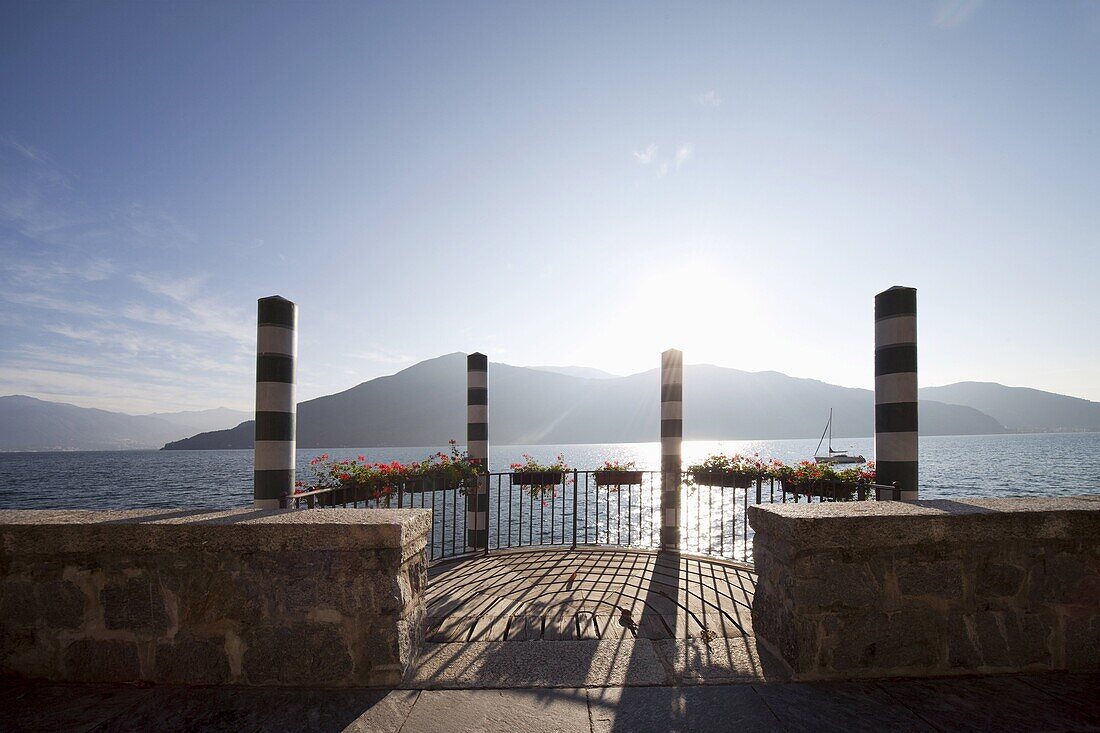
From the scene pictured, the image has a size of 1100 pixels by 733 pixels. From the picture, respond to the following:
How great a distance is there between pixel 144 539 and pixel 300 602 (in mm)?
867

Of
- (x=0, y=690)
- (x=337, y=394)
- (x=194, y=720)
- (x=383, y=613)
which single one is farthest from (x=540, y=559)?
(x=337, y=394)

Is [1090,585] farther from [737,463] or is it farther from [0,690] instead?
[0,690]

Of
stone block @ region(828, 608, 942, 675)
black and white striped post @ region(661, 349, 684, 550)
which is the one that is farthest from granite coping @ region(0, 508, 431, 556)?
black and white striped post @ region(661, 349, 684, 550)

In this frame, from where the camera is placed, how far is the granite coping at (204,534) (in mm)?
2662

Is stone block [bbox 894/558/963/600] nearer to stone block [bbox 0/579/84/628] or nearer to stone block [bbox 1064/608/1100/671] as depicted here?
stone block [bbox 1064/608/1100/671]

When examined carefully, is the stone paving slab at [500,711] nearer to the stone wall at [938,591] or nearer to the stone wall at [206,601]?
the stone wall at [206,601]

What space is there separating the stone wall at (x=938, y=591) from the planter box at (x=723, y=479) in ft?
11.8

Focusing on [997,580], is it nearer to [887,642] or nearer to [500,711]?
[887,642]

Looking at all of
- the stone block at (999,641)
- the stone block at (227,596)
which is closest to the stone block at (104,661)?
the stone block at (227,596)

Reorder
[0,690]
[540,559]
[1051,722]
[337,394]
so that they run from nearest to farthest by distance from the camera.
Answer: [1051,722] < [0,690] < [540,559] < [337,394]

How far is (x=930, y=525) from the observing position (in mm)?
2777

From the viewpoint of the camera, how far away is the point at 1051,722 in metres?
2.34

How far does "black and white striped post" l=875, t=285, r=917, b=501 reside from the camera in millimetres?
4820

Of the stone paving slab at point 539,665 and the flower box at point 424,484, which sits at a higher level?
the flower box at point 424,484
